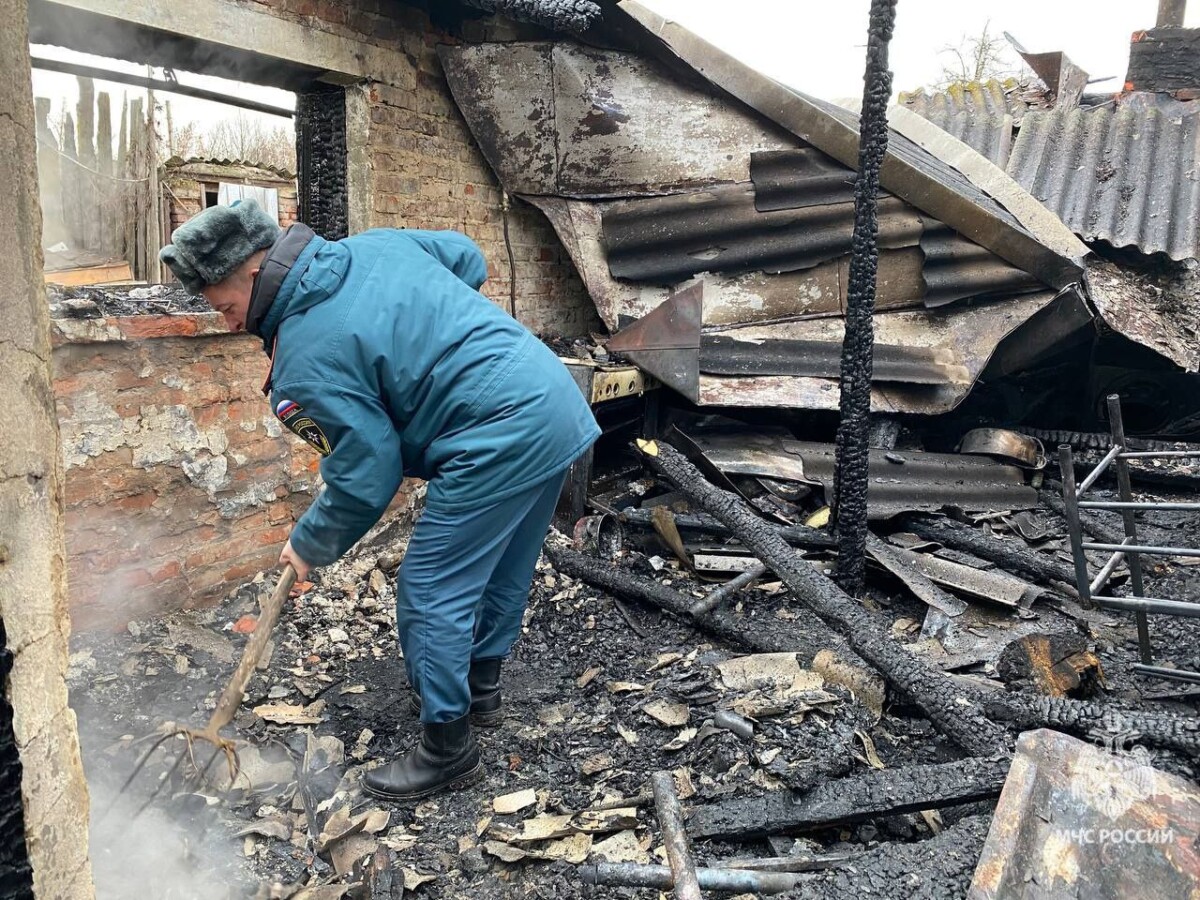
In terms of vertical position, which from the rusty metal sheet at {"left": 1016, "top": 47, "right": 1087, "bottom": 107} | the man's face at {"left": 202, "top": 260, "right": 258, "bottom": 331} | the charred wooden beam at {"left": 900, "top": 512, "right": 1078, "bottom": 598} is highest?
the rusty metal sheet at {"left": 1016, "top": 47, "right": 1087, "bottom": 107}

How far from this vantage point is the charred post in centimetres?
358

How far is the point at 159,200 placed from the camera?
24.6 ft

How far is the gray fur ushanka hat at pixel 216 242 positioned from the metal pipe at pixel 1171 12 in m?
10.3

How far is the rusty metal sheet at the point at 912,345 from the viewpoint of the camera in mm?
5223

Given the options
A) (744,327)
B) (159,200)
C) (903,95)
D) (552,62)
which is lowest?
(744,327)

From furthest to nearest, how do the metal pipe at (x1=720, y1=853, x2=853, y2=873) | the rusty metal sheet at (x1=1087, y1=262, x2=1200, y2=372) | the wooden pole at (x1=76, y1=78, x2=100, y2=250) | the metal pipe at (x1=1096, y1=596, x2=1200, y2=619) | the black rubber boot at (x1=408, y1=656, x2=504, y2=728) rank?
1. the wooden pole at (x1=76, y1=78, x2=100, y2=250)
2. the rusty metal sheet at (x1=1087, y1=262, x2=1200, y2=372)
3. the black rubber boot at (x1=408, y1=656, x2=504, y2=728)
4. the metal pipe at (x1=720, y1=853, x2=853, y2=873)
5. the metal pipe at (x1=1096, y1=596, x2=1200, y2=619)

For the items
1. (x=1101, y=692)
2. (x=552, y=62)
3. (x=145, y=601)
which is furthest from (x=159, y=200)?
(x=1101, y=692)

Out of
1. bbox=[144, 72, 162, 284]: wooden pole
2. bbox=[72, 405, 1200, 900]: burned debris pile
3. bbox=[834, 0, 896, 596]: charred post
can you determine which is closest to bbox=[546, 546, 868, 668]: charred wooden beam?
bbox=[72, 405, 1200, 900]: burned debris pile

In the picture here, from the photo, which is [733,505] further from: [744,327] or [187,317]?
[187,317]

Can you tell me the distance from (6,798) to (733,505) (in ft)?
10.6

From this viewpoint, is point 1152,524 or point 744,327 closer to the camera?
point 1152,524

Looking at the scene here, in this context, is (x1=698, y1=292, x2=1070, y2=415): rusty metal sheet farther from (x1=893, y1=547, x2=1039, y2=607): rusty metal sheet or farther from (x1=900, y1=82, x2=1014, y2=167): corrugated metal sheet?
(x1=900, y1=82, x2=1014, y2=167): corrugated metal sheet

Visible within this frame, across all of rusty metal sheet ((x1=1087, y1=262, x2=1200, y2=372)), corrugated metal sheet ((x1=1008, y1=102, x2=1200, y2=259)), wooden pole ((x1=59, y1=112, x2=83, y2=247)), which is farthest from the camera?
wooden pole ((x1=59, y1=112, x2=83, y2=247))

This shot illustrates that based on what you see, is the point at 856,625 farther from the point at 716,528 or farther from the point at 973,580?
the point at 716,528
